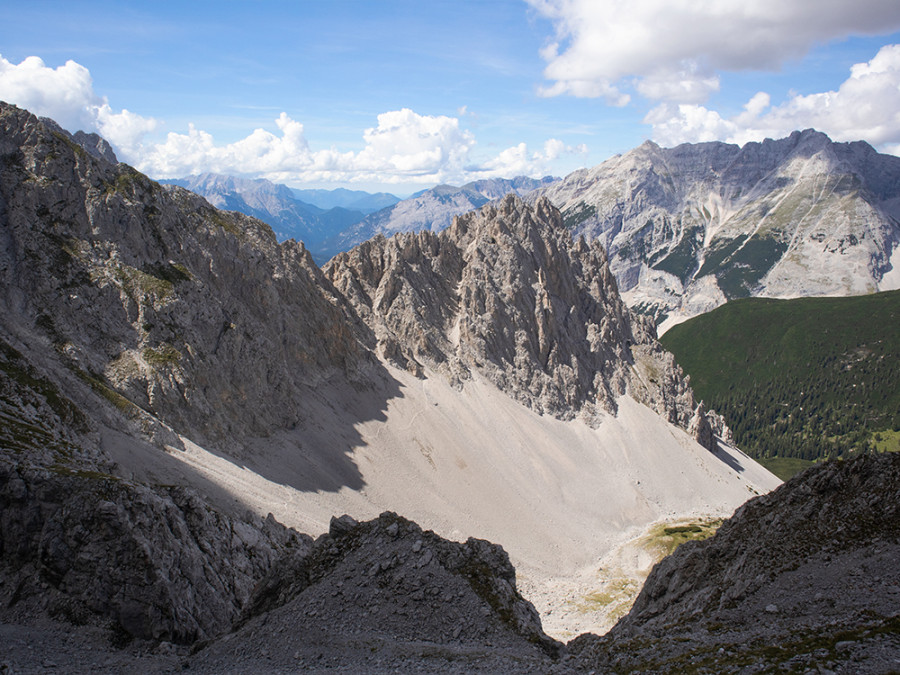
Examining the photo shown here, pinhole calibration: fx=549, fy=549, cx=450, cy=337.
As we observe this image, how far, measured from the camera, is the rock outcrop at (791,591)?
20109 mm

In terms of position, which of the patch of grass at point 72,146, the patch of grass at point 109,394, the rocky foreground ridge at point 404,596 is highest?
the patch of grass at point 72,146

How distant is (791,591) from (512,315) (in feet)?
361

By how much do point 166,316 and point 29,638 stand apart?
53.7m

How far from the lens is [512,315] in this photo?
440 feet

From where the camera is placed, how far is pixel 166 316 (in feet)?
239

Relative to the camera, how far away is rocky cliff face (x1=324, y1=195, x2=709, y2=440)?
122500 mm

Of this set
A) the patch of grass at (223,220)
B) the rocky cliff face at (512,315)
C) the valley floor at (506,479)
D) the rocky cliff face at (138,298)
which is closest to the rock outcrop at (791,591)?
the valley floor at (506,479)

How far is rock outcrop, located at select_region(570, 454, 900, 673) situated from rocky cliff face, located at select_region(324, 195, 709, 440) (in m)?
86.0

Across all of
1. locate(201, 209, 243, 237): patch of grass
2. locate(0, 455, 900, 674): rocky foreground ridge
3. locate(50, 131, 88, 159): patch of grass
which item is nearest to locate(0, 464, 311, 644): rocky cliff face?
locate(0, 455, 900, 674): rocky foreground ridge

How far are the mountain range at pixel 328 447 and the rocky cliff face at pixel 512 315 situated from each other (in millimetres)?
732

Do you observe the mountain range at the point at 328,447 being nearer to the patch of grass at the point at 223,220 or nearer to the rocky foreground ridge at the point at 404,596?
the rocky foreground ridge at the point at 404,596

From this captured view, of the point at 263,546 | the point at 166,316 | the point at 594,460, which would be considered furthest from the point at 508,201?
the point at 263,546

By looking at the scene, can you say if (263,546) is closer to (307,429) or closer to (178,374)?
(178,374)

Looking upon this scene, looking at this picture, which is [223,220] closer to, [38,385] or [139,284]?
[139,284]
